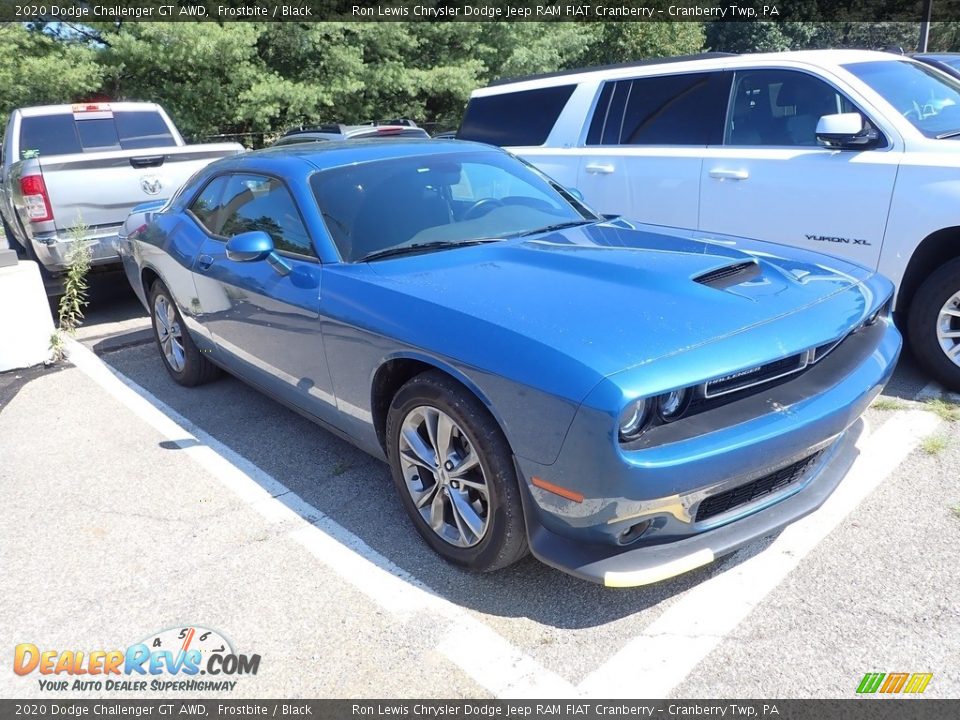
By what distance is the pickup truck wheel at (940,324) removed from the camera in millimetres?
4281

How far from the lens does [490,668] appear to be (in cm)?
255

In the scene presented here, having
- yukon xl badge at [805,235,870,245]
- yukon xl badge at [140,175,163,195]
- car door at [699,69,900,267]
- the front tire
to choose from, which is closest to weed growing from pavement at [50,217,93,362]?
yukon xl badge at [140,175,163,195]

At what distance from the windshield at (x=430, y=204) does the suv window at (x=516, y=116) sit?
2.48 meters

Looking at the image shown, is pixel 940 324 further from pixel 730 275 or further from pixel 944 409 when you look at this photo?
pixel 730 275

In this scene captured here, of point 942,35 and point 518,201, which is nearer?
point 518,201

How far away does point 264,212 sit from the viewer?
4098 mm

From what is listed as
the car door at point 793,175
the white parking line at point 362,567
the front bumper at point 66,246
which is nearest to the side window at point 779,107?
the car door at point 793,175

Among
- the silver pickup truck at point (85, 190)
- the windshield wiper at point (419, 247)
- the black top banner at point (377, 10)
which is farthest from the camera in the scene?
the black top banner at point (377, 10)

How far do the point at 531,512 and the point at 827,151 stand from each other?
3412 mm

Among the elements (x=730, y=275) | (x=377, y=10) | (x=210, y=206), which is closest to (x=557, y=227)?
(x=730, y=275)

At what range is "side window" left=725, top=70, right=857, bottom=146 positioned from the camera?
489cm

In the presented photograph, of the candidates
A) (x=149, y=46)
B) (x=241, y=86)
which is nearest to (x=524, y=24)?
(x=241, y=86)

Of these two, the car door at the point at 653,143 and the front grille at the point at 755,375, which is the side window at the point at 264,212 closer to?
the front grille at the point at 755,375

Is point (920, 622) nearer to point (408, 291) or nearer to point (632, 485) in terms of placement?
point (632, 485)
